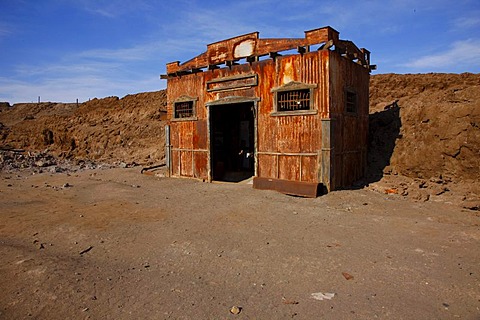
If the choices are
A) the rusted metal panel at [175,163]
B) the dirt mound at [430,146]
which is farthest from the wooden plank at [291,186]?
the rusted metal panel at [175,163]

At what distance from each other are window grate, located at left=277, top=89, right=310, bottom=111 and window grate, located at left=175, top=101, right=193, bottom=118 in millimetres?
4909

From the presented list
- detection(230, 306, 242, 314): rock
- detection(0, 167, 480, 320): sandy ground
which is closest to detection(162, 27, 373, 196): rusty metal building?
detection(0, 167, 480, 320): sandy ground

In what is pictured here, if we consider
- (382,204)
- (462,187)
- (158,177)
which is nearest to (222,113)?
(158,177)

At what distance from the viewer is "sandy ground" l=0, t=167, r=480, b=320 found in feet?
12.5

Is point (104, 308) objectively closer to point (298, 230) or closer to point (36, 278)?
point (36, 278)

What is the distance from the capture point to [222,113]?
1580 cm

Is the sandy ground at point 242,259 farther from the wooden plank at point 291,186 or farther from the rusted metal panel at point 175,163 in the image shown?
the rusted metal panel at point 175,163

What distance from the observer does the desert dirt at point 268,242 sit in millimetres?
3891

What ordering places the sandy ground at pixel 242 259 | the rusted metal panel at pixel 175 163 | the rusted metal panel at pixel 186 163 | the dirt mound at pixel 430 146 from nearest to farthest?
the sandy ground at pixel 242 259 < the dirt mound at pixel 430 146 < the rusted metal panel at pixel 186 163 < the rusted metal panel at pixel 175 163

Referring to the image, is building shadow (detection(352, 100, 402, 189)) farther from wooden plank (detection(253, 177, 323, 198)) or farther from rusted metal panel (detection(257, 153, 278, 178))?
rusted metal panel (detection(257, 153, 278, 178))

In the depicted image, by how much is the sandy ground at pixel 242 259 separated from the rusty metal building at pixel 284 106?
1.61 meters

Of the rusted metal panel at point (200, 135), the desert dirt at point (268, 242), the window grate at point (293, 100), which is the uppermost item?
the window grate at point (293, 100)

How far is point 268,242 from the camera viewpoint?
609 cm

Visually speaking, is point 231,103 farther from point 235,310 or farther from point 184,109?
point 235,310
